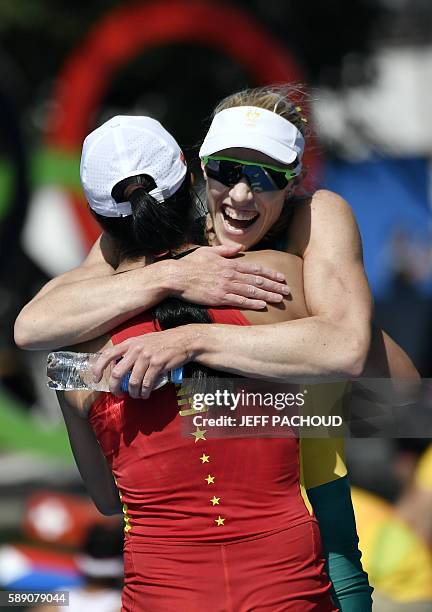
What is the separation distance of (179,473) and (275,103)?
880mm

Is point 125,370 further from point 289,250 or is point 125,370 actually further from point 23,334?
point 289,250

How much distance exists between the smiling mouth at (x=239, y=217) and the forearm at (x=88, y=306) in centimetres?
24

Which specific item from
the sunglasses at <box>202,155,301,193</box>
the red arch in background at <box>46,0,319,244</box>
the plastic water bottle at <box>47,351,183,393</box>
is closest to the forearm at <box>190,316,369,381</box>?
the plastic water bottle at <box>47,351,183,393</box>

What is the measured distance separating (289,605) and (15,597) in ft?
3.51

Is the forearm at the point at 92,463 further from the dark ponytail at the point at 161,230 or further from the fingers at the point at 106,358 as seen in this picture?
the dark ponytail at the point at 161,230

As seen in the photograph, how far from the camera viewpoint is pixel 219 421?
2.39m

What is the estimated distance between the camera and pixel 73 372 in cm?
251

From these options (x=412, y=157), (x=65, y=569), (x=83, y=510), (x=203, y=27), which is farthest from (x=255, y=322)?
(x=412, y=157)

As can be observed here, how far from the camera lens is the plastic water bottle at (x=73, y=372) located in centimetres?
248

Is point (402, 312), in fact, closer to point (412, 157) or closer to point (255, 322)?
point (412, 157)

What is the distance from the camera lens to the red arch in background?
34.3 ft

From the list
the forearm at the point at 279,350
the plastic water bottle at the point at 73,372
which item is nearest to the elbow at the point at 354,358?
the forearm at the point at 279,350

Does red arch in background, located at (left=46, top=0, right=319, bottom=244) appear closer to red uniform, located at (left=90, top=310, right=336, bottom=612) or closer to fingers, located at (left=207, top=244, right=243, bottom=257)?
fingers, located at (left=207, top=244, right=243, bottom=257)

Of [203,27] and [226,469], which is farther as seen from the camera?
[203,27]
